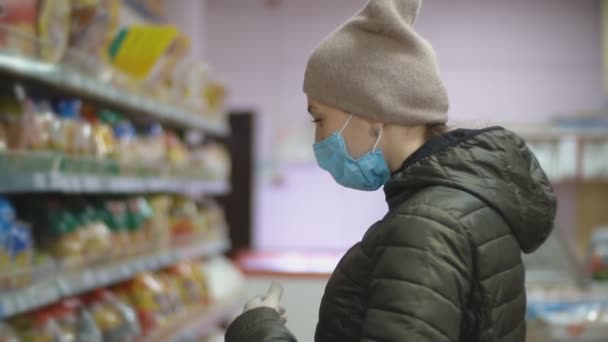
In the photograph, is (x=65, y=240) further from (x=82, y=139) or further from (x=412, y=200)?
(x=412, y=200)

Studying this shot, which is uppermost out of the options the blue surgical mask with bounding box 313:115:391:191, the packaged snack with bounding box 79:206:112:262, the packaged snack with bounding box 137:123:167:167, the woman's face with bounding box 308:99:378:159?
the woman's face with bounding box 308:99:378:159

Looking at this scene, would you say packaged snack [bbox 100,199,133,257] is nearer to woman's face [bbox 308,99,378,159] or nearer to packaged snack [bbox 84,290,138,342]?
packaged snack [bbox 84,290,138,342]

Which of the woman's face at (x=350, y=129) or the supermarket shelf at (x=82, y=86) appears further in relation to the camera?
the supermarket shelf at (x=82, y=86)

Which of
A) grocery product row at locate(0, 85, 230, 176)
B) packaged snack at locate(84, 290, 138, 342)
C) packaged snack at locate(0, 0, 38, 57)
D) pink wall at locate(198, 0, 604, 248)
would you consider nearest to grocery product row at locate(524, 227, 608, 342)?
packaged snack at locate(84, 290, 138, 342)

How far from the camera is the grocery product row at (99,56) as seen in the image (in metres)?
1.94

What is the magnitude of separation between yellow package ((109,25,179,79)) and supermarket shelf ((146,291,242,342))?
1.06 meters

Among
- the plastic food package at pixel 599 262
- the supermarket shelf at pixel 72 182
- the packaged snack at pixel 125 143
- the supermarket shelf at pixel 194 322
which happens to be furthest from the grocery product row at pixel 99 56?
the plastic food package at pixel 599 262

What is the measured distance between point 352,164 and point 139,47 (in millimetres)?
1939

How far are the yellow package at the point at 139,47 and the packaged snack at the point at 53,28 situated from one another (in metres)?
0.60

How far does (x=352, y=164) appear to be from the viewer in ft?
3.77

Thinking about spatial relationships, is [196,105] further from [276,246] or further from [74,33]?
[276,246]

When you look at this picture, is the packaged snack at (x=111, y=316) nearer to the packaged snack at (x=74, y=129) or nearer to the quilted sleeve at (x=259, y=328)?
the packaged snack at (x=74, y=129)

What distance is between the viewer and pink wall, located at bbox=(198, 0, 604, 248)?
720cm

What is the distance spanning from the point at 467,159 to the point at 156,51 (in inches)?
83.8
